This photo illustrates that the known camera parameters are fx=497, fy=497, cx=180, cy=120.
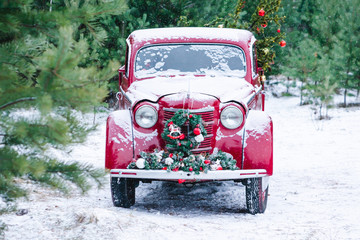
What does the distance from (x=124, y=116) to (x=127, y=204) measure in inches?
36.7

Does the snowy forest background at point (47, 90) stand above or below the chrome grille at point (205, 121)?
above

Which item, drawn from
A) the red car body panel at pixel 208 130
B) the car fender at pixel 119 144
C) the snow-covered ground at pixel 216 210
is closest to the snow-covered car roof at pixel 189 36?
the red car body panel at pixel 208 130

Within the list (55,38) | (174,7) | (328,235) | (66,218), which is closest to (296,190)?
(328,235)

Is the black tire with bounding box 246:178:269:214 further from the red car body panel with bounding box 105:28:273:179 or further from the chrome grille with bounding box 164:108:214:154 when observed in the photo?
the chrome grille with bounding box 164:108:214:154

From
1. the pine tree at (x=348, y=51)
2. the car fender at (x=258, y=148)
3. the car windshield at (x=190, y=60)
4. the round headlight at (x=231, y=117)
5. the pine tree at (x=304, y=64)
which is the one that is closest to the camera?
the car fender at (x=258, y=148)

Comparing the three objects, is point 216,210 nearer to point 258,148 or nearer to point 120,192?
point 258,148

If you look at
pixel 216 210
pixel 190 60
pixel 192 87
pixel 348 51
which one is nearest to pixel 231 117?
pixel 192 87

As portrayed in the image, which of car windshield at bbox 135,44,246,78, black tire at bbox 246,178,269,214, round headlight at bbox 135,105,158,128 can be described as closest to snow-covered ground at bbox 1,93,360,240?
black tire at bbox 246,178,269,214

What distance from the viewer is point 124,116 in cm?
509

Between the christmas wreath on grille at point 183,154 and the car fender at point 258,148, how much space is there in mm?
186

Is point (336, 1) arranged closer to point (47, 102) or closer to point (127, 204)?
point (127, 204)

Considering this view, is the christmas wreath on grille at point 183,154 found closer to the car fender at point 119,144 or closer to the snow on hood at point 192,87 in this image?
the car fender at point 119,144

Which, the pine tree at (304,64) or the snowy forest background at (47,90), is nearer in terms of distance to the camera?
the snowy forest background at (47,90)

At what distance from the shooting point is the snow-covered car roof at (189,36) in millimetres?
6160
